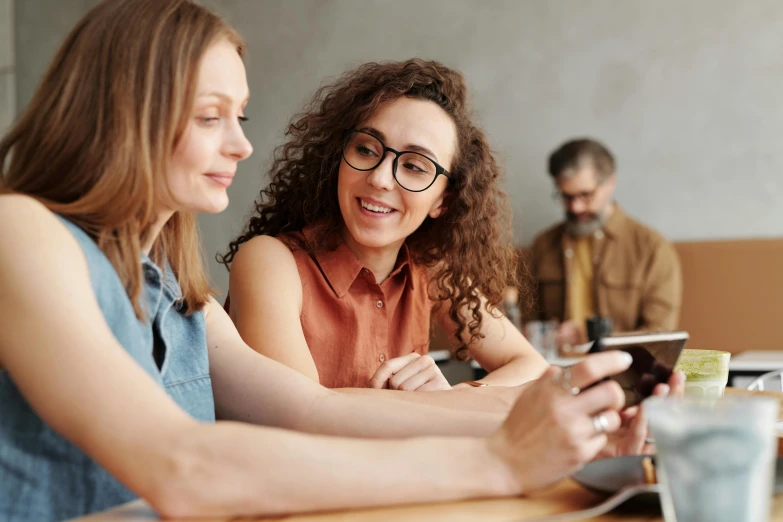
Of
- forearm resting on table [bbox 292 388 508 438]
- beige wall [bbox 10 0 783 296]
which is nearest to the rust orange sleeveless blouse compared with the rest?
forearm resting on table [bbox 292 388 508 438]

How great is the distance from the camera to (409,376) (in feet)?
5.09

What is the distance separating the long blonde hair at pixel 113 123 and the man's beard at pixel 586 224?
128 inches

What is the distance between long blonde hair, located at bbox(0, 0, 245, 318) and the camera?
1041mm

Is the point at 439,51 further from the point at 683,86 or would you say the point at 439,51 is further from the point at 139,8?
the point at 139,8

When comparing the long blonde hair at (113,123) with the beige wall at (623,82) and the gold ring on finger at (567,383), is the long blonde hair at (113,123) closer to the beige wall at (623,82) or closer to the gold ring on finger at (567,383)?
the gold ring on finger at (567,383)

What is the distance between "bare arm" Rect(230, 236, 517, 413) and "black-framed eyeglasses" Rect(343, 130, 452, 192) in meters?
0.26

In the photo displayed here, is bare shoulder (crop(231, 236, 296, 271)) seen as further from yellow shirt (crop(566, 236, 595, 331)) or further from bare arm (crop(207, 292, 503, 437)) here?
yellow shirt (crop(566, 236, 595, 331))

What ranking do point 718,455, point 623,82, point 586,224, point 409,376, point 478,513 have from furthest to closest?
point 623,82 < point 586,224 < point 409,376 < point 478,513 < point 718,455

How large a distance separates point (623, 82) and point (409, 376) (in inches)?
128

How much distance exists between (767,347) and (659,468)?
3665 mm

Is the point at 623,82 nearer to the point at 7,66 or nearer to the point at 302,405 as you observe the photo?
the point at 302,405

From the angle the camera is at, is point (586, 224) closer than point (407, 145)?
No

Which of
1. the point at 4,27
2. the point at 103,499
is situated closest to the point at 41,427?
the point at 103,499

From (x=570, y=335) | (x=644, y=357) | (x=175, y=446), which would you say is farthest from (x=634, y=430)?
(x=570, y=335)
